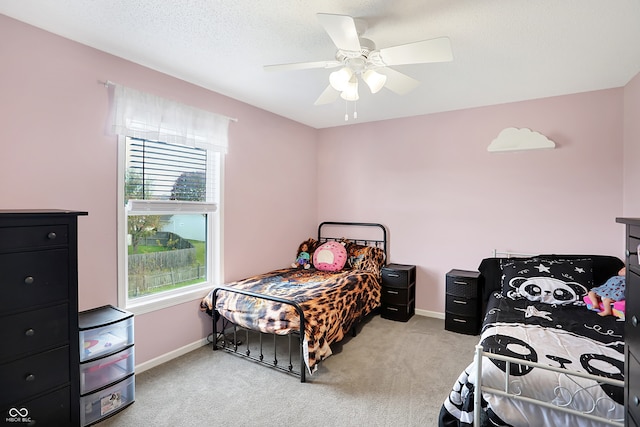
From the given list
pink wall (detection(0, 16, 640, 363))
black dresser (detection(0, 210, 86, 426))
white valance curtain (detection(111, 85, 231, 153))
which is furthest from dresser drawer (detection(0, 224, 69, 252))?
Result: white valance curtain (detection(111, 85, 231, 153))

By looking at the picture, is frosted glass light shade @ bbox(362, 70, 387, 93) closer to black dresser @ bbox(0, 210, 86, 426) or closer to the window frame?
the window frame

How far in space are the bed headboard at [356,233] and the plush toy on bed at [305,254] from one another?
290 mm

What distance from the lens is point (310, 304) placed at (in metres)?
2.72

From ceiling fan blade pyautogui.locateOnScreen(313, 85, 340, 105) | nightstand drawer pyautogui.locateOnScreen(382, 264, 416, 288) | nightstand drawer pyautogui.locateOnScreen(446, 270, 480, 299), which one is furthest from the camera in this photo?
nightstand drawer pyautogui.locateOnScreen(382, 264, 416, 288)

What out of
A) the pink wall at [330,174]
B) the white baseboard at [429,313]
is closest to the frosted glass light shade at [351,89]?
the pink wall at [330,174]

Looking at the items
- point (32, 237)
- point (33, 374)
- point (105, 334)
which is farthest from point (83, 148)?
point (33, 374)

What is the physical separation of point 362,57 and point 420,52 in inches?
15.8

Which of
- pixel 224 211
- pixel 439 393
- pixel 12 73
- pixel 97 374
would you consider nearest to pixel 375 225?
pixel 224 211

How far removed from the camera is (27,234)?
1698mm

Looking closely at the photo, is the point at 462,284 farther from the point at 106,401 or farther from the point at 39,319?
the point at 39,319

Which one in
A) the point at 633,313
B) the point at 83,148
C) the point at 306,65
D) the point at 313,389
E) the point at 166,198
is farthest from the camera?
the point at 166,198

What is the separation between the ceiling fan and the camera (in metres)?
1.69

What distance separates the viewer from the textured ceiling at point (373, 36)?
74.5 inches

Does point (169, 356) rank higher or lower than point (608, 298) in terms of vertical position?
lower
